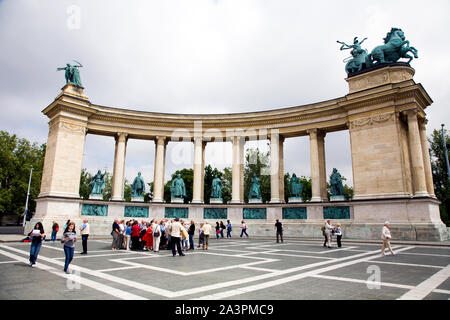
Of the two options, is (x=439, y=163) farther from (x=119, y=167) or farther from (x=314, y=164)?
(x=119, y=167)

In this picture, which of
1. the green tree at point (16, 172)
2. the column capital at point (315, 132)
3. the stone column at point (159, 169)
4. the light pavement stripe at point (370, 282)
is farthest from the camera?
the green tree at point (16, 172)

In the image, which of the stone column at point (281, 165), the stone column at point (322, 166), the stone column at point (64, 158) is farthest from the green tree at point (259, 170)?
the stone column at point (64, 158)

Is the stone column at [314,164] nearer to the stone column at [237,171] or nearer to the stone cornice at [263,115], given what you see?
the stone cornice at [263,115]

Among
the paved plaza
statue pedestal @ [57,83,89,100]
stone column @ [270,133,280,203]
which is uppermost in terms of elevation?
statue pedestal @ [57,83,89,100]

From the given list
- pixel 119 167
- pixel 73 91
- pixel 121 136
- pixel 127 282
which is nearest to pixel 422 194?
pixel 127 282

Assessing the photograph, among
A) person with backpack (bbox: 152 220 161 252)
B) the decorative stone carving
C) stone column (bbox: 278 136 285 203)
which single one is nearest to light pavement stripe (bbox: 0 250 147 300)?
person with backpack (bbox: 152 220 161 252)

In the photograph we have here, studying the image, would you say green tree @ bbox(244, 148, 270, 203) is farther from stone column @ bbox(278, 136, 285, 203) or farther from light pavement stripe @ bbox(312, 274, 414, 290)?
light pavement stripe @ bbox(312, 274, 414, 290)

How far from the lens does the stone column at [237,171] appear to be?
30906 millimetres

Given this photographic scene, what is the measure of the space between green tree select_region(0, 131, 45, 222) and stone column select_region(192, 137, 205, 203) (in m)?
36.5

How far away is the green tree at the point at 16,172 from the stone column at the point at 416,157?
5686cm

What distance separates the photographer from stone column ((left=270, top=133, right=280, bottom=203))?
29766 millimetres

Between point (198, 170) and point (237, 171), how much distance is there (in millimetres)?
4307
